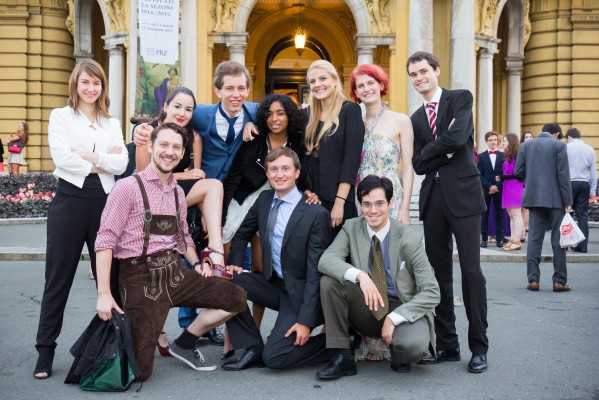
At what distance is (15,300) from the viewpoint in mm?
8977

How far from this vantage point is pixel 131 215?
217 inches

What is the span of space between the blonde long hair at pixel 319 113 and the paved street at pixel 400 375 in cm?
175

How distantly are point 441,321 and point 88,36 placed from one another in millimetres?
21358

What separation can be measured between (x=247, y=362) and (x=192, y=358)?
423 millimetres

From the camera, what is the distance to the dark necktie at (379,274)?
5634 millimetres

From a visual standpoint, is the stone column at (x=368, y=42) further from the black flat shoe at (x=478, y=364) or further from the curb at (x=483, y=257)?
the black flat shoe at (x=478, y=364)

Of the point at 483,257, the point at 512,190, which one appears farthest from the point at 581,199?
the point at 483,257

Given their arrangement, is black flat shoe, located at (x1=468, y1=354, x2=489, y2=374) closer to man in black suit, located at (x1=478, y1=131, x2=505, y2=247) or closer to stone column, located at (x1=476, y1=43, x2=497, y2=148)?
man in black suit, located at (x1=478, y1=131, x2=505, y2=247)

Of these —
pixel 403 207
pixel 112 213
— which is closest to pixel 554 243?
pixel 403 207

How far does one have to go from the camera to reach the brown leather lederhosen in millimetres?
5457

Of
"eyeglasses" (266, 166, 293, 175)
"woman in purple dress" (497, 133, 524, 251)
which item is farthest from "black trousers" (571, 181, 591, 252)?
"eyeglasses" (266, 166, 293, 175)

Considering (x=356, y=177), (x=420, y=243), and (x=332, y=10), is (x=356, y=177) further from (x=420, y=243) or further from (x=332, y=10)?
(x=332, y=10)

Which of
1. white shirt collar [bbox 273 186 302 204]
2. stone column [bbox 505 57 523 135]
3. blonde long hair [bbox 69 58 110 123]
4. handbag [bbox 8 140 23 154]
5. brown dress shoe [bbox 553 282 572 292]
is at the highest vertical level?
stone column [bbox 505 57 523 135]

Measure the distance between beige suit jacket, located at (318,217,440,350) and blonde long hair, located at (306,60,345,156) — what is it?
77cm
